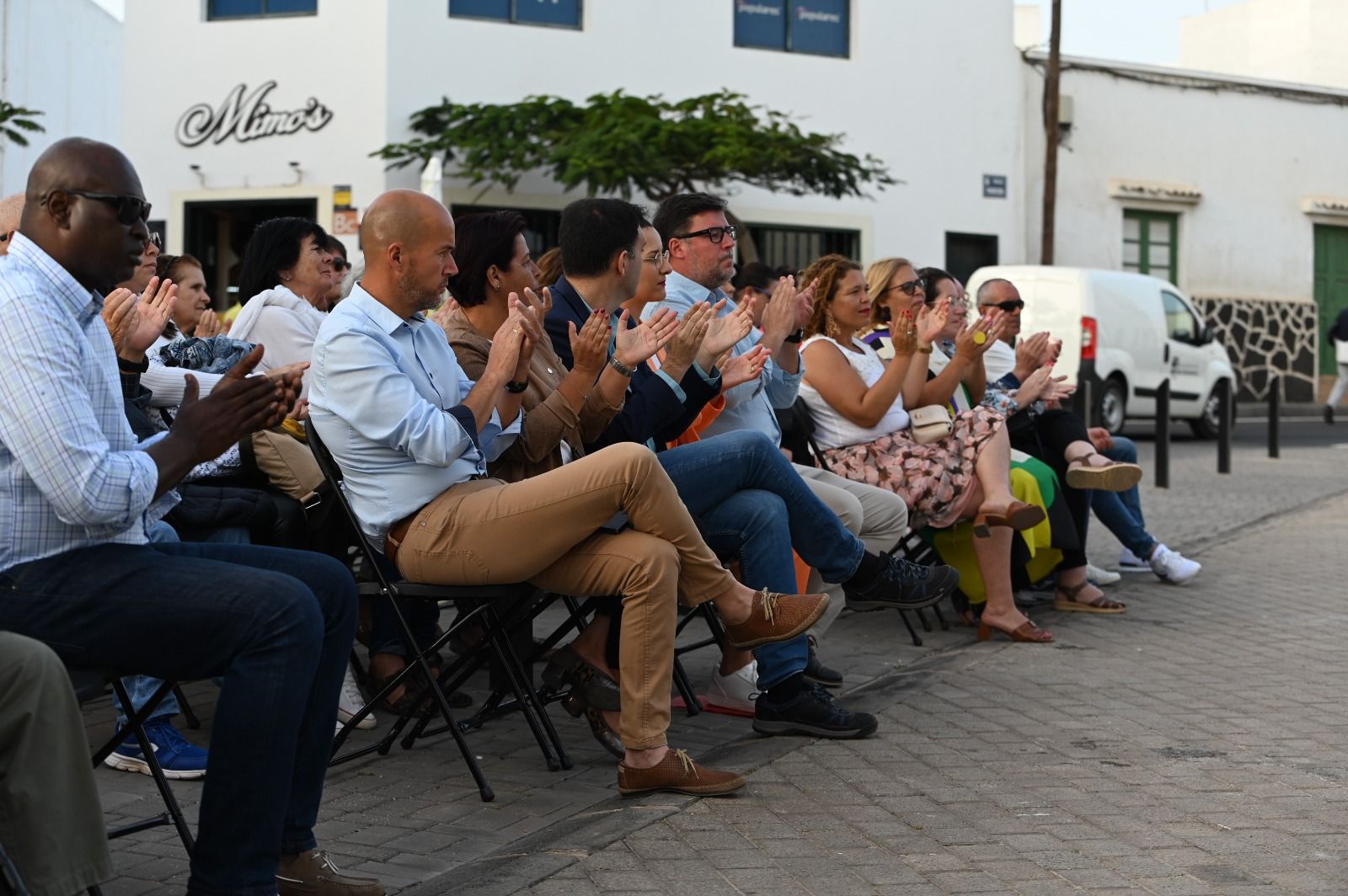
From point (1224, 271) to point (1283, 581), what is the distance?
20.3m

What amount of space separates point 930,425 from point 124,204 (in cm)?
456

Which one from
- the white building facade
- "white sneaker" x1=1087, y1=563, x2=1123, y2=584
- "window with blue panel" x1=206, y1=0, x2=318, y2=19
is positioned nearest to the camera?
"white sneaker" x1=1087, y1=563, x2=1123, y2=584

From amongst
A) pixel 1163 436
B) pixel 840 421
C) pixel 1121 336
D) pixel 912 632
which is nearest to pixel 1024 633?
pixel 912 632

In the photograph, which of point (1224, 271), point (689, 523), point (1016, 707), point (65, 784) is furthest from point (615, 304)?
point (1224, 271)

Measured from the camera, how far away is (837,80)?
75.9 feet

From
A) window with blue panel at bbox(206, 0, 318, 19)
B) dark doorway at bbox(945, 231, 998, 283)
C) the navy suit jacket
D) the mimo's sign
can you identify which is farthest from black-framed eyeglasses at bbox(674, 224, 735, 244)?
dark doorway at bbox(945, 231, 998, 283)

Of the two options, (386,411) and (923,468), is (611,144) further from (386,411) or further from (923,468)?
(386,411)

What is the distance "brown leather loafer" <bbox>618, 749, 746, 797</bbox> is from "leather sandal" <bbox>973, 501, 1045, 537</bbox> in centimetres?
286

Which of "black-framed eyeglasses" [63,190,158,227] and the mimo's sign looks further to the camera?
the mimo's sign

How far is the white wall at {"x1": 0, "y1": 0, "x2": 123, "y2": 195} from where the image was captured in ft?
77.6

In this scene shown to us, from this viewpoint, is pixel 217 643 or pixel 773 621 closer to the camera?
pixel 217 643

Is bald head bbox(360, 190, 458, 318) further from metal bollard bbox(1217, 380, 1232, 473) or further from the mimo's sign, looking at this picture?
the mimo's sign

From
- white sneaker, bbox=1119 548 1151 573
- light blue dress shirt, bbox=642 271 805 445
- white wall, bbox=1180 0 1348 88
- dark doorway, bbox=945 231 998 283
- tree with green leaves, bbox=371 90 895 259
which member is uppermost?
white wall, bbox=1180 0 1348 88

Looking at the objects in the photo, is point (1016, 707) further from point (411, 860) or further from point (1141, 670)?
point (411, 860)
